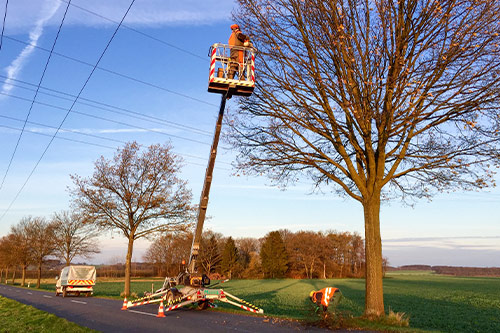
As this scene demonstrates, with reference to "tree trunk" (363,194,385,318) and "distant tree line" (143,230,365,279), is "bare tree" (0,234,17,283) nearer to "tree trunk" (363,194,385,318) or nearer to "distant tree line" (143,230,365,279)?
"distant tree line" (143,230,365,279)

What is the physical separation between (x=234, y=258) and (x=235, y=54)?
90.0 metres

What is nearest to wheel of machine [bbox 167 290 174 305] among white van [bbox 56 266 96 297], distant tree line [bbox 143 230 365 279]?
white van [bbox 56 266 96 297]

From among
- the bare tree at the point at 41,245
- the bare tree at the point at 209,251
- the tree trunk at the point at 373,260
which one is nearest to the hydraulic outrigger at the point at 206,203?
the tree trunk at the point at 373,260

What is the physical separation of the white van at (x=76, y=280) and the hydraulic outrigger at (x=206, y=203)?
14.6 m

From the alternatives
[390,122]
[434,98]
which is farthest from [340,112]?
[434,98]

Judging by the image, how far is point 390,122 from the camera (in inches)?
474

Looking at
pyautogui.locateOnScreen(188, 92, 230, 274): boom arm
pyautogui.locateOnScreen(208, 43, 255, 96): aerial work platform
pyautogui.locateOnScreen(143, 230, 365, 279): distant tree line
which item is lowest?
Result: pyautogui.locateOnScreen(143, 230, 365, 279): distant tree line

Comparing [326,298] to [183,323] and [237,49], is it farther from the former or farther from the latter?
[237,49]

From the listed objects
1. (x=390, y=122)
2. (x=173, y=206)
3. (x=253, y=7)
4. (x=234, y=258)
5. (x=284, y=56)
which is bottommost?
(x=234, y=258)

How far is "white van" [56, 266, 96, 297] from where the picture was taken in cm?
3019

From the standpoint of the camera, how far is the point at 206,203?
16719 millimetres

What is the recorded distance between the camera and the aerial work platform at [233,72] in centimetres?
1405

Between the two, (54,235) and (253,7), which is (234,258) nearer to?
(54,235)

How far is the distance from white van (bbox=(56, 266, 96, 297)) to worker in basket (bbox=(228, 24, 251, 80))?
23.5 m
